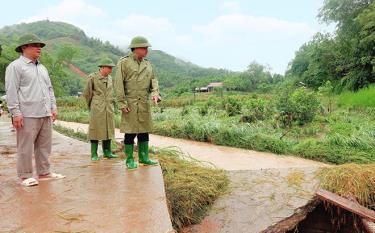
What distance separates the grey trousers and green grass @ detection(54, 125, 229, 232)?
1341 mm

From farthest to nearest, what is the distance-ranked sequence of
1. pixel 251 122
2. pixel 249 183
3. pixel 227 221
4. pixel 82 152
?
1. pixel 251 122
2. pixel 82 152
3. pixel 249 183
4. pixel 227 221

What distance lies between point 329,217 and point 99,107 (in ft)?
10.6

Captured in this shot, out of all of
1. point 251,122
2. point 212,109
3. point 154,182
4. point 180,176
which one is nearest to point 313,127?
point 251,122

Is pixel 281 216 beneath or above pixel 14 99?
beneath

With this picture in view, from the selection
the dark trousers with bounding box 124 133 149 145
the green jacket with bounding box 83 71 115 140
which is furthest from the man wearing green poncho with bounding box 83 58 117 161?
the dark trousers with bounding box 124 133 149 145

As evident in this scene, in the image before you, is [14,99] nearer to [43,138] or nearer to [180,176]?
[43,138]

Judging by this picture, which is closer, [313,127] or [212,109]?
[313,127]

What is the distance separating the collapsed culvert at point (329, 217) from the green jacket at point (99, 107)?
8.68 feet

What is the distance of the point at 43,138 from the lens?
14.2 feet

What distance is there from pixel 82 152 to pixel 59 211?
3647mm

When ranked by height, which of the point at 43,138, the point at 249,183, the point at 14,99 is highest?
the point at 14,99

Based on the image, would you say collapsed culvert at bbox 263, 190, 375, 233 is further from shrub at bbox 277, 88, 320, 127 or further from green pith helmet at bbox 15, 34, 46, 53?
shrub at bbox 277, 88, 320, 127

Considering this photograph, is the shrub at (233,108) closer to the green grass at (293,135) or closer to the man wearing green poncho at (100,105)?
the green grass at (293,135)

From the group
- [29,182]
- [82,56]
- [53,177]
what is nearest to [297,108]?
[53,177]
